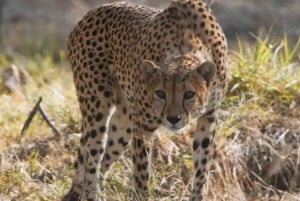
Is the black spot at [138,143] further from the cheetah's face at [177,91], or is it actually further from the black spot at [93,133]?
the black spot at [93,133]

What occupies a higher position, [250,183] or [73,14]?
[250,183]

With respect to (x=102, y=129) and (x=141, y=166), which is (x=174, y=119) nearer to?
(x=141, y=166)

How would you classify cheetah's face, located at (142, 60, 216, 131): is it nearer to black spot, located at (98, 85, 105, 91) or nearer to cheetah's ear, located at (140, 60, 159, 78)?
cheetah's ear, located at (140, 60, 159, 78)

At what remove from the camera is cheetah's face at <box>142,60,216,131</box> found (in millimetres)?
5574

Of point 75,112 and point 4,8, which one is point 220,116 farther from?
point 4,8

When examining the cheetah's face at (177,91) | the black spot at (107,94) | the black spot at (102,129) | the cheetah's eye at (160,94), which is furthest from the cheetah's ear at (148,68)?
the black spot at (102,129)

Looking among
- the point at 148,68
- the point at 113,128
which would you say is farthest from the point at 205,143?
the point at 113,128

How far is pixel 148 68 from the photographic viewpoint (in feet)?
18.7

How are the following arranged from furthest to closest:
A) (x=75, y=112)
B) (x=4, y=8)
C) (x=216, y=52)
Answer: (x=4, y=8), (x=75, y=112), (x=216, y=52)

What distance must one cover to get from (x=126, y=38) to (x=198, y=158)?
829mm

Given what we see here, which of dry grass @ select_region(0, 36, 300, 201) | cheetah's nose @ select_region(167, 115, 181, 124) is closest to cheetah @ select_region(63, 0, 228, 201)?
cheetah's nose @ select_region(167, 115, 181, 124)

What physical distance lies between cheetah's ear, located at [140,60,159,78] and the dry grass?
2.53 feet

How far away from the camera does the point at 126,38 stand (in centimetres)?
634

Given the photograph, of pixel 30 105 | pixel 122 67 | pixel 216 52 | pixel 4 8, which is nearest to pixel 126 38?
pixel 122 67
